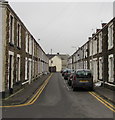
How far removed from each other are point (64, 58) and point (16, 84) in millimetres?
95029

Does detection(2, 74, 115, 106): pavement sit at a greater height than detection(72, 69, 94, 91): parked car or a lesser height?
lesser

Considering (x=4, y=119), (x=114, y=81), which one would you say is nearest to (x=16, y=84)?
(x=114, y=81)

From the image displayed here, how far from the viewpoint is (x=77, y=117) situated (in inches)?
310

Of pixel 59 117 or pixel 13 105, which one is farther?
pixel 13 105

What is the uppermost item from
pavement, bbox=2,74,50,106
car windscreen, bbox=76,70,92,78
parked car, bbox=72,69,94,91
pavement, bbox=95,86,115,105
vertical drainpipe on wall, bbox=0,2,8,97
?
vertical drainpipe on wall, bbox=0,2,8,97

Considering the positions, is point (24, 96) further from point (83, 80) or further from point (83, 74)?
point (83, 74)

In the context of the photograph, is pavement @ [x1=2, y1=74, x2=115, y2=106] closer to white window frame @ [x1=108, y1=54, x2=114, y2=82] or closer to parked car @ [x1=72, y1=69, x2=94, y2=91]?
parked car @ [x1=72, y1=69, x2=94, y2=91]

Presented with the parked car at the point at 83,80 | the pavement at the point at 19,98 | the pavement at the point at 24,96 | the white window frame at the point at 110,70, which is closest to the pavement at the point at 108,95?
the pavement at the point at 24,96

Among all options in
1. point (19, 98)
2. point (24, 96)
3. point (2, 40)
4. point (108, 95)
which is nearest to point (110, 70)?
point (108, 95)

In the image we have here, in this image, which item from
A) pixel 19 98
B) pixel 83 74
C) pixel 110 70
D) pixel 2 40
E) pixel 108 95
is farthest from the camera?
pixel 110 70

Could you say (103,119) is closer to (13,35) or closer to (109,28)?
(13,35)

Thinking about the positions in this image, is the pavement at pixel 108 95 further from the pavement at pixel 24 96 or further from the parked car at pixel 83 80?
the parked car at pixel 83 80

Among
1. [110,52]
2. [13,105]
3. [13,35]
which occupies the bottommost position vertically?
[13,105]

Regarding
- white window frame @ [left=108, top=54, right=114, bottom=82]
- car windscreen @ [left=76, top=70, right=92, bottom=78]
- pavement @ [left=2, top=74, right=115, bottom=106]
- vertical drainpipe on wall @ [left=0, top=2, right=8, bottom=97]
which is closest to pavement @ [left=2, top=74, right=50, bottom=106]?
pavement @ [left=2, top=74, right=115, bottom=106]
